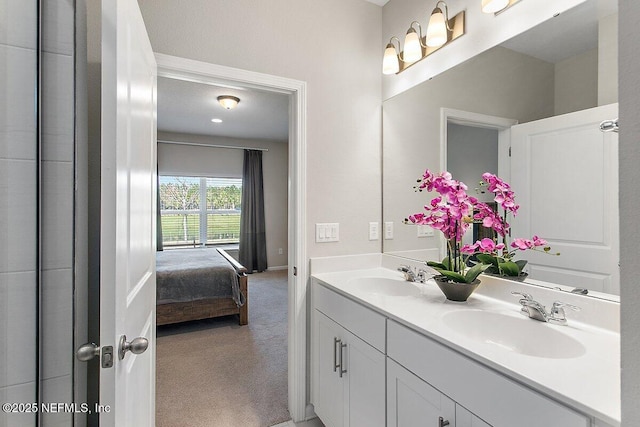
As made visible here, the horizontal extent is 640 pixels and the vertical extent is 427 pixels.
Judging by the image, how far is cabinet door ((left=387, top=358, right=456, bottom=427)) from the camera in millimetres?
954

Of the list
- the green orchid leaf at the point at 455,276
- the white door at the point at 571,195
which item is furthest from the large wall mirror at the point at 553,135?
the green orchid leaf at the point at 455,276

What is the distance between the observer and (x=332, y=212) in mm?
1973

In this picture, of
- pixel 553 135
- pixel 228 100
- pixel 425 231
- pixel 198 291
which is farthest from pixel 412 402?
pixel 228 100

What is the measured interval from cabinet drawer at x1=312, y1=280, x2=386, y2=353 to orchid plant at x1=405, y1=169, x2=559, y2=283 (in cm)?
40

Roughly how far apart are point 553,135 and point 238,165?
559 cm

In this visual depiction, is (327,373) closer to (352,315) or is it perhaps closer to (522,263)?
(352,315)

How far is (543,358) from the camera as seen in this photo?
836mm

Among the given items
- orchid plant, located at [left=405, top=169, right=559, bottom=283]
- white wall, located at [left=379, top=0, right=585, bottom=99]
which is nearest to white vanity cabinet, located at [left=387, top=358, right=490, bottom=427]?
orchid plant, located at [left=405, top=169, right=559, bottom=283]

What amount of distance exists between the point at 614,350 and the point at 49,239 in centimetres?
165

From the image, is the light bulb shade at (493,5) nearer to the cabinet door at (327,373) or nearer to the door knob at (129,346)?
the cabinet door at (327,373)

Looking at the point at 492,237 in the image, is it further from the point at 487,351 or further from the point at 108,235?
the point at 108,235

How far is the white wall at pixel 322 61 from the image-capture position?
1.62 meters

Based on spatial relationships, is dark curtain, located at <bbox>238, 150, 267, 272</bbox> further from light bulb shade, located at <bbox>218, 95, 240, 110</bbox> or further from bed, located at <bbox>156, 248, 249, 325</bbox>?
bed, located at <bbox>156, 248, 249, 325</bbox>

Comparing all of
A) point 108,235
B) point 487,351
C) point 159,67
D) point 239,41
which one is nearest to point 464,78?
point 239,41
